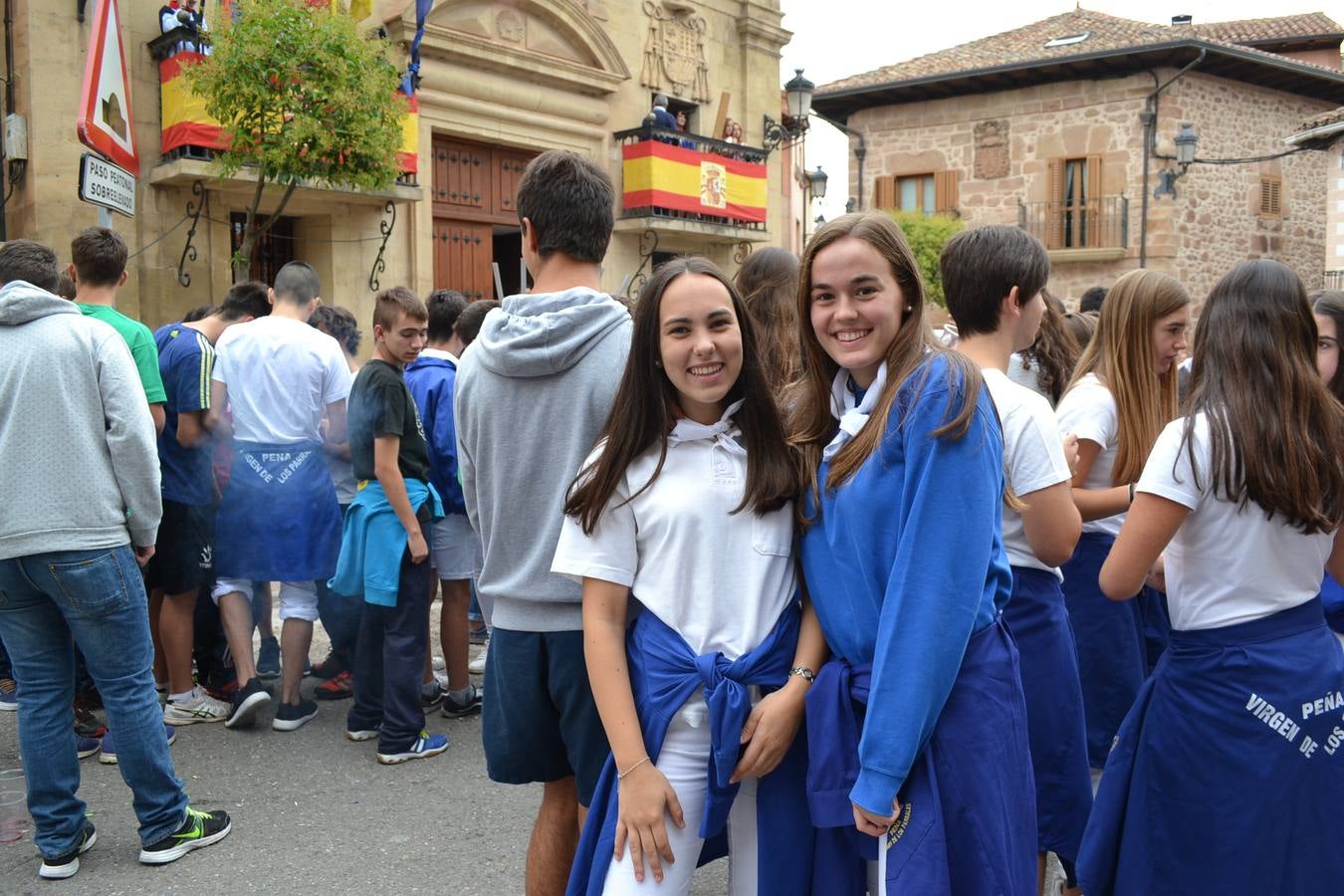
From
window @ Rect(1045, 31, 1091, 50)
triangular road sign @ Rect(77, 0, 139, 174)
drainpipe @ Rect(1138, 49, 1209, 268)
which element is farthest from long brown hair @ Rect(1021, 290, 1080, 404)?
window @ Rect(1045, 31, 1091, 50)

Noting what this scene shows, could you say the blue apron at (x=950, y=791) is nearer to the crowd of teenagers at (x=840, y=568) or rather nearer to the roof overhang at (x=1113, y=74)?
the crowd of teenagers at (x=840, y=568)

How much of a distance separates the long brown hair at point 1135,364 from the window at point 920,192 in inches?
947

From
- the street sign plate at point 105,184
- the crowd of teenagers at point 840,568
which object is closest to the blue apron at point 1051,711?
the crowd of teenagers at point 840,568

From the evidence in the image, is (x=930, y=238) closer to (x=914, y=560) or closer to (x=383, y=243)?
(x=383, y=243)

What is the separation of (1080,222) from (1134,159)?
1.73 metres

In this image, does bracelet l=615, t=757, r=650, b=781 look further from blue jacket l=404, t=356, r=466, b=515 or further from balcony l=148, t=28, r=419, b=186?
balcony l=148, t=28, r=419, b=186

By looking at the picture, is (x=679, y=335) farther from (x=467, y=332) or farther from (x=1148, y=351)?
(x=467, y=332)

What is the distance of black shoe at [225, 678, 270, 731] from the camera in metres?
5.01

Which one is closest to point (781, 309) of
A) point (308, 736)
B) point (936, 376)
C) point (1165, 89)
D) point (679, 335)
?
point (679, 335)

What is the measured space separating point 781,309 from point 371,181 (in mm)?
6976

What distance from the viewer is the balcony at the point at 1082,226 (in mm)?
24281

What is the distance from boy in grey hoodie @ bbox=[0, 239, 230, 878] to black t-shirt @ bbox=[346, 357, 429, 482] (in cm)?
108

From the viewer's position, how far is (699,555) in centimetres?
221

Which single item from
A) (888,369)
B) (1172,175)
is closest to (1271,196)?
(1172,175)
